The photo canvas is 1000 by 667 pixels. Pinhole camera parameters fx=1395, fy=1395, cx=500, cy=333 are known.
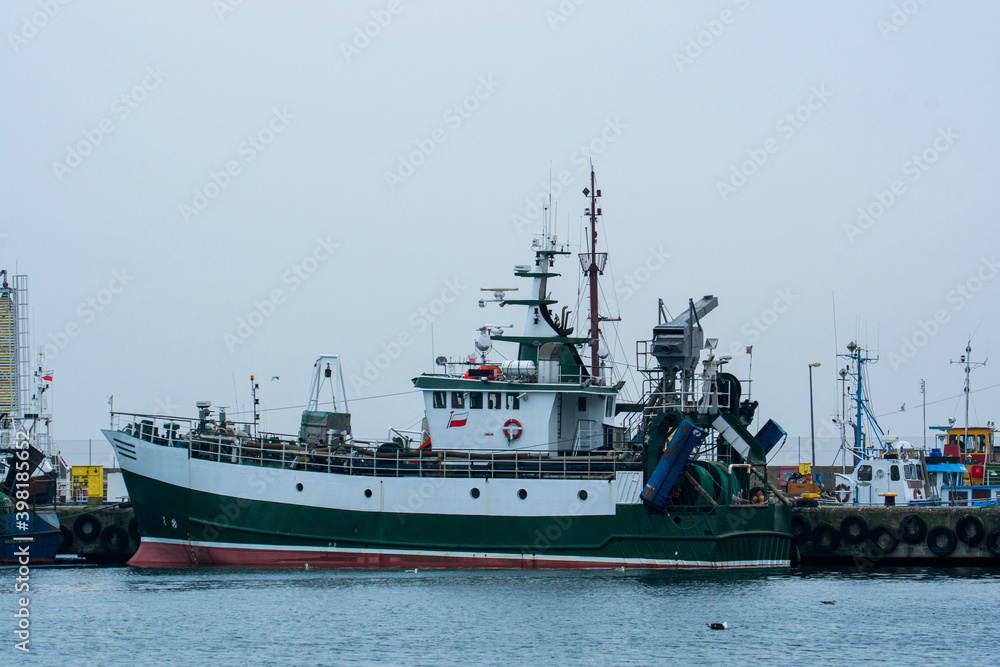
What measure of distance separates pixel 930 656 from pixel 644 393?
1274cm

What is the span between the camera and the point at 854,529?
40938mm

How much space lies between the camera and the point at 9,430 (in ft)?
163

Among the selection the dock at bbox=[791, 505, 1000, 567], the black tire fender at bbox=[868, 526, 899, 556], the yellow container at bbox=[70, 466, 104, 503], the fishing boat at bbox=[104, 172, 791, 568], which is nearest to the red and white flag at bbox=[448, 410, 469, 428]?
the fishing boat at bbox=[104, 172, 791, 568]

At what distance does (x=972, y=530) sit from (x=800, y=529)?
4.85 meters

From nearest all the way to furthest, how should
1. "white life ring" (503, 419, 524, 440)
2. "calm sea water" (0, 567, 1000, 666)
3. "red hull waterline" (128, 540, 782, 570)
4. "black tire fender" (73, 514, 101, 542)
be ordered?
"calm sea water" (0, 567, 1000, 666)
"red hull waterline" (128, 540, 782, 570)
"white life ring" (503, 419, 524, 440)
"black tire fender" (73, 514, 101, 542)

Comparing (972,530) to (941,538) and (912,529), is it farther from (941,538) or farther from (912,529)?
(912,529)

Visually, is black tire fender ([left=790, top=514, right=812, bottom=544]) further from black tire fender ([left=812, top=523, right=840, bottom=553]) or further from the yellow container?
the yellow container

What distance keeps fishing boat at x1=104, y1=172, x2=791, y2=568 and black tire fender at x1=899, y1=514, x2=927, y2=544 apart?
3.96 metres

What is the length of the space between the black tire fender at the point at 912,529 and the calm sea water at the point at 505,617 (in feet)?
3.57

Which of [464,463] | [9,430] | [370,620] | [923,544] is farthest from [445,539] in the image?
[9,430]

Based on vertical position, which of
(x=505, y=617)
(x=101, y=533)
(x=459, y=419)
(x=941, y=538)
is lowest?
(x=505, y=617)

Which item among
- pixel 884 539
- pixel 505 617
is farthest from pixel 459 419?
pixel 884 539

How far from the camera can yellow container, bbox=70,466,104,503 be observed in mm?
52844

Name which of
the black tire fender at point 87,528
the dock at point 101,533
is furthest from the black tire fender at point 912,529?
the black tire fender at point 87,528
